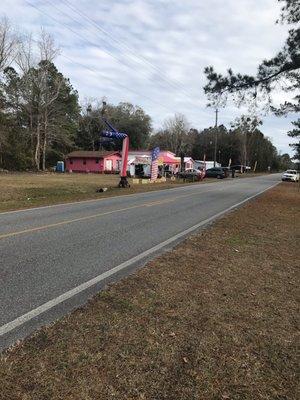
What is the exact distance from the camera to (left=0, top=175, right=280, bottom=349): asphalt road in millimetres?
5191

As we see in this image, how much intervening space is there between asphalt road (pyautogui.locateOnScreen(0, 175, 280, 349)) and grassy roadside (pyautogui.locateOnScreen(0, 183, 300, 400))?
0.34 meters

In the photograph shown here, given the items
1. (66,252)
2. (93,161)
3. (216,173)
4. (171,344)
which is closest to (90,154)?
(93,161)

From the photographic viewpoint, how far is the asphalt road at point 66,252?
519 cm

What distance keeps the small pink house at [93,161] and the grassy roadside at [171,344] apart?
6391 cm

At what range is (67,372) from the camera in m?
3.65

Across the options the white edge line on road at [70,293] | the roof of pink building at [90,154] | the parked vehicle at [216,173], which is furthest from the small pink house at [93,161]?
the white edge line on road at [70,293]

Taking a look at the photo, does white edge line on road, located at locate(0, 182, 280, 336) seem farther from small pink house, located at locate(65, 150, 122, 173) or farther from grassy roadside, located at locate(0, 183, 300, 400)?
small pink house, located at locate(65, 150, 122, 173)

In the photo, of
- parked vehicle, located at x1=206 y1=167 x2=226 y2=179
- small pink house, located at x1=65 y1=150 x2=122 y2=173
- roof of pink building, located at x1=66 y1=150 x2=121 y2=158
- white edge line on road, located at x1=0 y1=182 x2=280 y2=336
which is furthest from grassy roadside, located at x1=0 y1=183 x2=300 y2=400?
roof of pink building, located at x1=66 y1=150 x2=121 y2=158

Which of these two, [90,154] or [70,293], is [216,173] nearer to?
[90,154]

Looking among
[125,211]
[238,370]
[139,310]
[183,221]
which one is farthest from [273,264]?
[125,211]

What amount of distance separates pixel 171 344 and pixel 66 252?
167 inches

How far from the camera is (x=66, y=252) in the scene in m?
8.13

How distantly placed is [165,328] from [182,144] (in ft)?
369

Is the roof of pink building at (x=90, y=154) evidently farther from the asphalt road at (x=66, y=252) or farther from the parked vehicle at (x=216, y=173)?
the asphalt road at (x=66, y=252)
